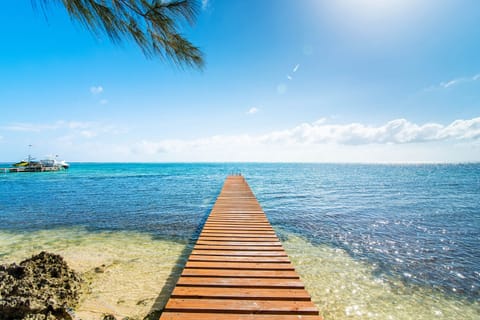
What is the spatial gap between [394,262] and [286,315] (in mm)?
5560

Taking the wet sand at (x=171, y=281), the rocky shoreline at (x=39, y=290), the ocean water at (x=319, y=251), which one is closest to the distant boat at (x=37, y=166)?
the ocean water at (x=319, y=251)

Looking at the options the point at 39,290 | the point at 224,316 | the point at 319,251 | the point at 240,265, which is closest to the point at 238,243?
the point at 240,265

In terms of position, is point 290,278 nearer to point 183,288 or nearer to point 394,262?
point 183,288

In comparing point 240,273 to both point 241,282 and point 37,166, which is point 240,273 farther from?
point 37,166

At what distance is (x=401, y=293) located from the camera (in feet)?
16.1

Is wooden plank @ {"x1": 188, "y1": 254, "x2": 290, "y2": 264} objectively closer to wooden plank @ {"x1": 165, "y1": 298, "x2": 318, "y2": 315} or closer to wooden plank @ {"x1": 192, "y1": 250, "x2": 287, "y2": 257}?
wooden plank @ {"x1": 192, "y1": 250, "x2": 287, "y2": 257}

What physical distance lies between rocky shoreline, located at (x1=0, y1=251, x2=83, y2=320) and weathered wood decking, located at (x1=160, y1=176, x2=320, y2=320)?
2075 mm

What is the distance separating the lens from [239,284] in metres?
3.46

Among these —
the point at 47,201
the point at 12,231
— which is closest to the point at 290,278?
the point at 12,231

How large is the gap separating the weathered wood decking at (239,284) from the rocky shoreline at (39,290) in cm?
208

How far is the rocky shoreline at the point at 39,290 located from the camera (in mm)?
3377

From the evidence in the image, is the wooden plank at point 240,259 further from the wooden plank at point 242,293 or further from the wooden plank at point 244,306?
the wooden plank at point 244,306

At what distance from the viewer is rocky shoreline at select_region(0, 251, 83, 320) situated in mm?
3377

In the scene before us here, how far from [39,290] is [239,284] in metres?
3.84
